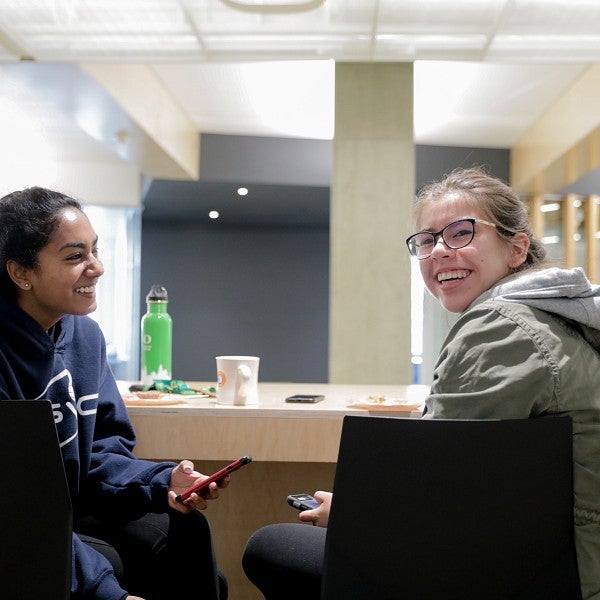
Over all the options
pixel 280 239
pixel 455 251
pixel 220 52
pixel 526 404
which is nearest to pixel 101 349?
pixel 455 251

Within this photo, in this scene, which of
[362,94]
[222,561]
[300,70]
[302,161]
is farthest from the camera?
[302,161]

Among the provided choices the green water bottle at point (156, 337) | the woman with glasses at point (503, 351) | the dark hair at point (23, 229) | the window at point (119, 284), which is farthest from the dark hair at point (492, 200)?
the window at point (119, 284)

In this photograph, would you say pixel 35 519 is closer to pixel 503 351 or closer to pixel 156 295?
pixel 503 351

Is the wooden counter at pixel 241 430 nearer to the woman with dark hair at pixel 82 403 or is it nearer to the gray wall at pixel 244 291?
the woman with dark hair at pixel 82 403

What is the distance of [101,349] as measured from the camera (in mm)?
1363

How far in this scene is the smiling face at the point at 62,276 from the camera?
1.23m

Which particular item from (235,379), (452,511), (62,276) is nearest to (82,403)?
(62,276)

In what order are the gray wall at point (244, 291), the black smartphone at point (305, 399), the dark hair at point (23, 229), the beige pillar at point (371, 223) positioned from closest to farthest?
1. the dark hair at point (23, 229)
2. the black smartphone at point (305, 399)
3. the beige pillar at point (371, 223)
4. the gray wall at point (244, 291)

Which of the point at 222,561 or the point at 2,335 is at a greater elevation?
the point at 2,335

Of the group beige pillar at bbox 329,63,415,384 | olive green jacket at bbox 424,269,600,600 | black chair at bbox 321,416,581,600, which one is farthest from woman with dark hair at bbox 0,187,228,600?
beige pillar at bbox 329,63,415,384

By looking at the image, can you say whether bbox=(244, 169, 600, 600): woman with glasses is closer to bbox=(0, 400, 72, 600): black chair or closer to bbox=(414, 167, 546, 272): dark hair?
bbox=(414, 167, 546, 272): dark hair

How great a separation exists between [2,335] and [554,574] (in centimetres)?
90

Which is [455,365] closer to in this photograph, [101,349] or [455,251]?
[455,251]

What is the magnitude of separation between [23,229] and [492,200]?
0.81 metres
